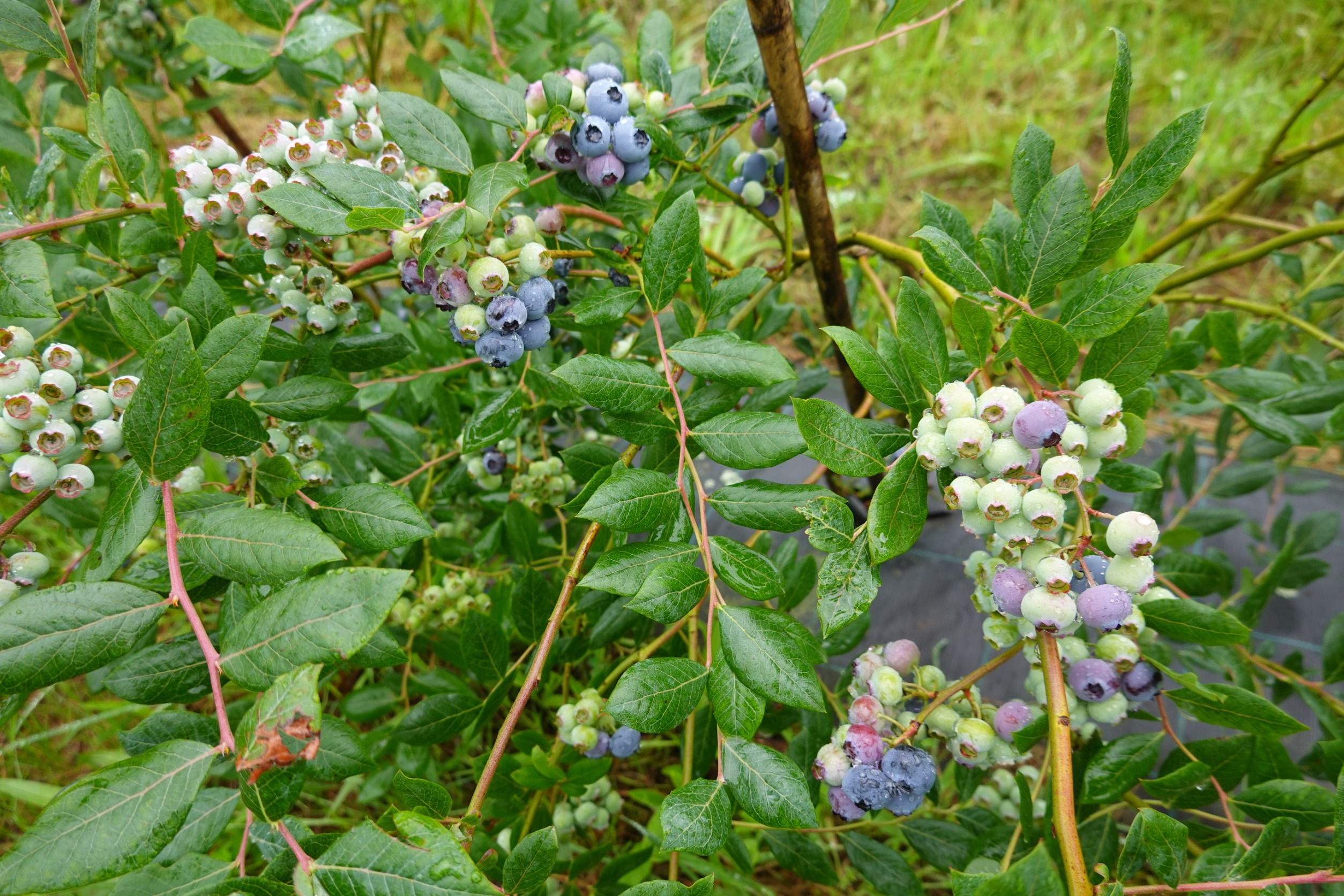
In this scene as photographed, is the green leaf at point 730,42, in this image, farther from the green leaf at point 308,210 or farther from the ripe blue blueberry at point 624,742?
the ripe blue blueberry at point 624,742

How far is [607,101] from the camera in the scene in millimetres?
869

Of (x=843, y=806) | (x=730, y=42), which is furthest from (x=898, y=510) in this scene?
(x=730, y=42)

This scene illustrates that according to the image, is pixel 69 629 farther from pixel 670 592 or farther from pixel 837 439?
pixel 837 439

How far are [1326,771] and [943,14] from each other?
117cm

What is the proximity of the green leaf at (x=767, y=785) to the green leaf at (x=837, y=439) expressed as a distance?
0.92 feet

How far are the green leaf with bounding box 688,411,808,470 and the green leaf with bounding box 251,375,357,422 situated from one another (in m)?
0.32

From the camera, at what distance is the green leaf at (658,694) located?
0.71 m

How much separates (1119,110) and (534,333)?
0.61 metres

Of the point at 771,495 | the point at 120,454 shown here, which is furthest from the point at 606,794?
the point at 120,454

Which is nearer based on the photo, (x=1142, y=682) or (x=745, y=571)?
(x=745, y=571)

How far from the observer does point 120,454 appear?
82cm

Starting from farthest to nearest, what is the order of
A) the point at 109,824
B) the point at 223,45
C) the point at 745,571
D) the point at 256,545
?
the point at 223,45
the point at 745,571
the point at 256,545
the point at 109,824

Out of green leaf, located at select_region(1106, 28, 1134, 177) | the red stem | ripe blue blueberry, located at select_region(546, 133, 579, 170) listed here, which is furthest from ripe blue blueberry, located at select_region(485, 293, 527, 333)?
green leaf, located at select_region(1106, 28, 1134, 177)

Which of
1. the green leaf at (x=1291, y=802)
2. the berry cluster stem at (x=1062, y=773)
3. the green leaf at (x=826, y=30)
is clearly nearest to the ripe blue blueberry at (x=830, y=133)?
the green leaf at (x=826, y=30)
